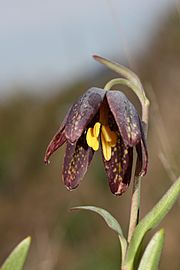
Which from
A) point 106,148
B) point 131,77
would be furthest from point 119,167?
point 131,77

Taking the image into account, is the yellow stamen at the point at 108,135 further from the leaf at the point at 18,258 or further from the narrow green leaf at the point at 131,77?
the leaf at the point at 18,258

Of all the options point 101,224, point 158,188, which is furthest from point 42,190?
point 158,188

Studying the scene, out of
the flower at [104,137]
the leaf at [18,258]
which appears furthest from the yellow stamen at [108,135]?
the leaf at [18,258]

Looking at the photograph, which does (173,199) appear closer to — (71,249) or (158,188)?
(158,188)

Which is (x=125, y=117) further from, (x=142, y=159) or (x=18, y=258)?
(x=18, y=258)

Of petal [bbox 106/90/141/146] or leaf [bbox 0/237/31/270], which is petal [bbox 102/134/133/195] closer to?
petal [bbox 106/90/141/146]

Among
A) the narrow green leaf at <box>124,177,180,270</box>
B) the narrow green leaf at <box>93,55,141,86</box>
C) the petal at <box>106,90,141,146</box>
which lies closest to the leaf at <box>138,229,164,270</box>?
the narrow green leaf at <box>124,177,180,270</box>
